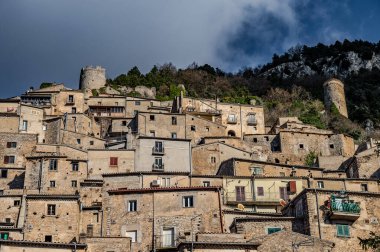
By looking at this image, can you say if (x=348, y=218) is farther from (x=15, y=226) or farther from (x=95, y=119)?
(x=95, y=119)

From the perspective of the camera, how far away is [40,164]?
169 feet

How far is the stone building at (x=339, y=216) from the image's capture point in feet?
121

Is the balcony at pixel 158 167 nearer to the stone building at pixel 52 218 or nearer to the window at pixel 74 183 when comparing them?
the window at pixel 74 183

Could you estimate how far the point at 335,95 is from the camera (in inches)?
3846

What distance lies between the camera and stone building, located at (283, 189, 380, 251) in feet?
121

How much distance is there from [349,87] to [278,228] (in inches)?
3010

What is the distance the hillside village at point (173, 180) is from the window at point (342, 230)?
68 mm

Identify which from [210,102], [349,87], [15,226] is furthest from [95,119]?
[349,87]

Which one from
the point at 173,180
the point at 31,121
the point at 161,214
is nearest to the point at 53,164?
the point at 173,180

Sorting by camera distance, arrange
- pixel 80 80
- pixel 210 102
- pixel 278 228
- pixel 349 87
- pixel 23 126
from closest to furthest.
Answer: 1. pixel 278 228
2. pixel 23 126
3. pixel 210 102
4. pixel 80 80
5. pixel 349 87

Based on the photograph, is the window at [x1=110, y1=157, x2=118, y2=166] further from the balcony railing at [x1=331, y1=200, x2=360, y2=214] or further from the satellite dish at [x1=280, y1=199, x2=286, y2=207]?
the balcony railing at [x1=331, y1=200, x2=360, y2=214]

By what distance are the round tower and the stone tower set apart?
37.6m

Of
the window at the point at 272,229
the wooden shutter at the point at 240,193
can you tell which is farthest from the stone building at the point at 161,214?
the wooden shutter at the point at 240,193

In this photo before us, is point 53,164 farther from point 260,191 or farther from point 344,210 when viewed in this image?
point 344,210
